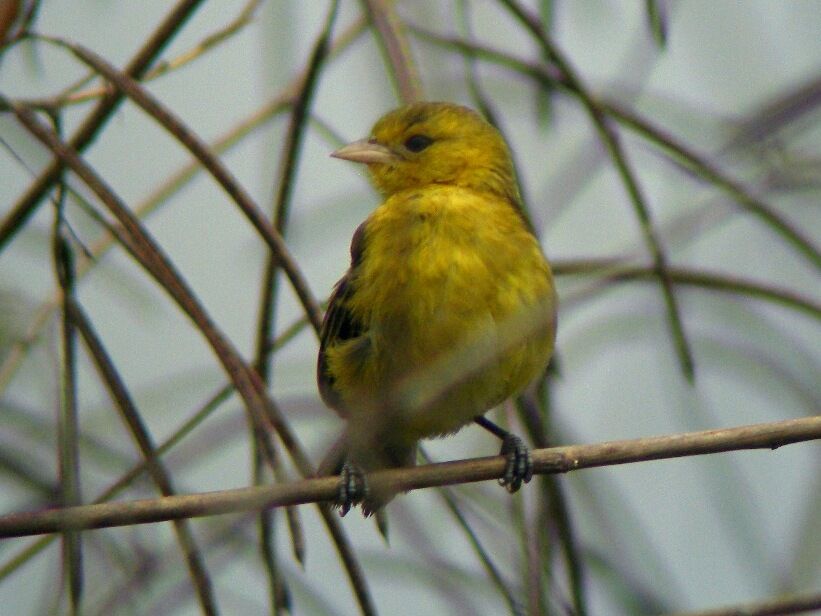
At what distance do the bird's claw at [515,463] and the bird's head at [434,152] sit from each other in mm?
652

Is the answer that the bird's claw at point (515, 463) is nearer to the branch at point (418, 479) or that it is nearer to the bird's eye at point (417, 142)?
the branch at point (418, 479)

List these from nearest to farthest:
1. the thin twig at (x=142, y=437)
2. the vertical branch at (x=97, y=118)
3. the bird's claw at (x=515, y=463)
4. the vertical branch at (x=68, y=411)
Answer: the vertical branch at (x=68, y=411) < the thin twig at (x=142, y=437) < the vertical branch at (x=97, y=118) < the bird's claw at (x=515, y=463)

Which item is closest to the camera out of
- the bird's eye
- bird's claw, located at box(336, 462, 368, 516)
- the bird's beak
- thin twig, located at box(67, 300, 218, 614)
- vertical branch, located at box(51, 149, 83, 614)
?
vertical branch, located at box(51, 149, 83, 614)

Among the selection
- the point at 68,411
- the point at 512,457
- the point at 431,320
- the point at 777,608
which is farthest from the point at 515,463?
the point at 68,411

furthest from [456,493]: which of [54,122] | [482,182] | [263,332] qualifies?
[482,182]

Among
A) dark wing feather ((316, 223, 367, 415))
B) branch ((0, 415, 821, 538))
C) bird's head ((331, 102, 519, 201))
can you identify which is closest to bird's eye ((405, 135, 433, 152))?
bird's head ((331, 102, 519, 201))

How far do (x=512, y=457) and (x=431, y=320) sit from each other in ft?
1.27

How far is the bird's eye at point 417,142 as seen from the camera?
117 inches

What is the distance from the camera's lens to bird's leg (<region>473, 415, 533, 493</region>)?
6.90ft

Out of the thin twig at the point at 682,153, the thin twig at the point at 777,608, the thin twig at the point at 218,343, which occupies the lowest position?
the thin twig at the point at 777,608

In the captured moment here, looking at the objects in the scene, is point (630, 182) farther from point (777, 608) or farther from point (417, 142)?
point (417, 142)

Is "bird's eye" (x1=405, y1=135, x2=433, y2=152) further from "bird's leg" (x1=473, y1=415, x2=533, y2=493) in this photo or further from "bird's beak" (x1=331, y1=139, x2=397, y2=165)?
"bird's leg" (x1=473, y1=415, x2=533, y2=493)

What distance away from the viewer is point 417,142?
2973mm

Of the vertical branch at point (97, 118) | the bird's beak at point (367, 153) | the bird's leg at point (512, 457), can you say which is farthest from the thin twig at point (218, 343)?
the bird's beak at point (367, 153)
